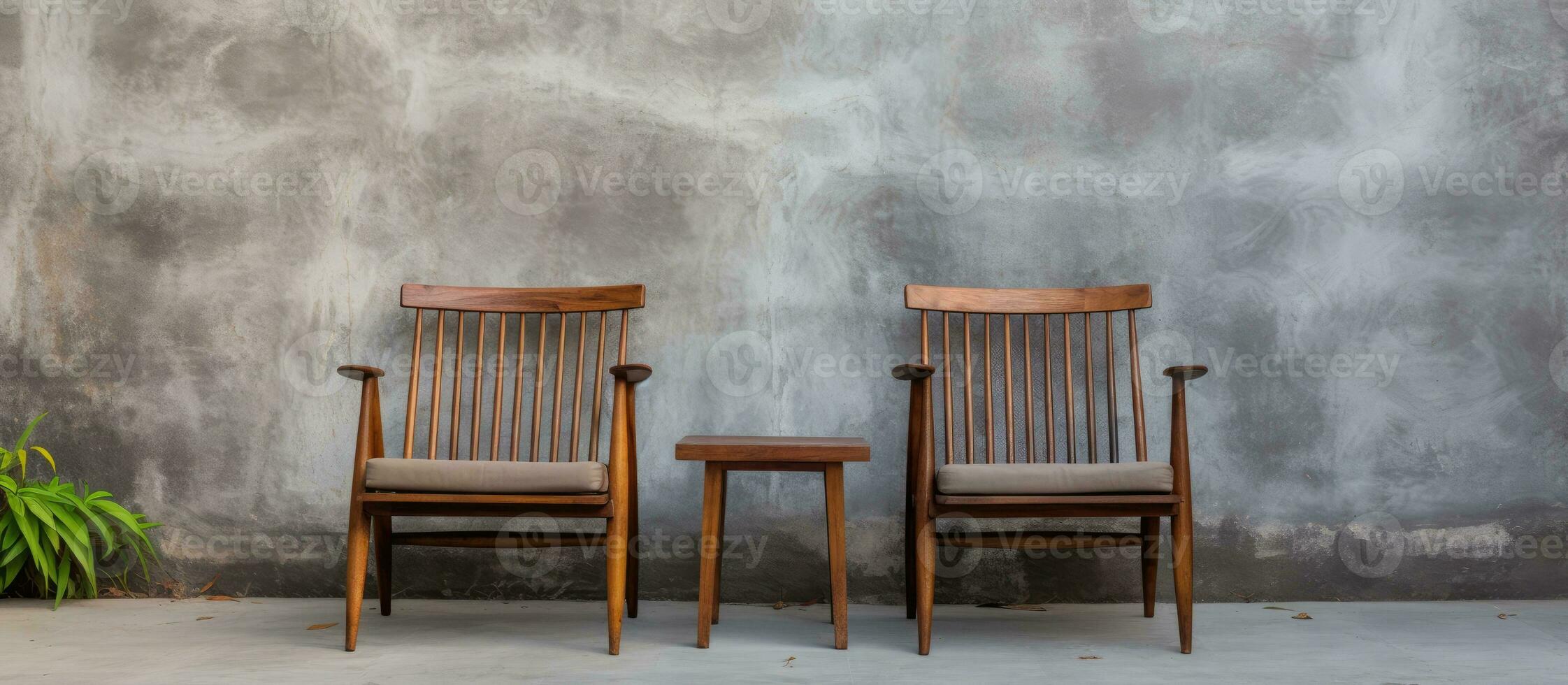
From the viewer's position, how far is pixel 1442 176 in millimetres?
2873

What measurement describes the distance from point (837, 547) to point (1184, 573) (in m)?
0.77

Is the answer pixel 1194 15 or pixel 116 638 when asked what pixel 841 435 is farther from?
pixel 116 638

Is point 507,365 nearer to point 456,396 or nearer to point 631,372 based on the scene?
point 456,396

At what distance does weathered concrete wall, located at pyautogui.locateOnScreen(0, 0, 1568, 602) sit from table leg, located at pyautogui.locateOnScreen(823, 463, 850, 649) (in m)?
0.60

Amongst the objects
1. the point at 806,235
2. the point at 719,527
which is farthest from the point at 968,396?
the point at 719,527

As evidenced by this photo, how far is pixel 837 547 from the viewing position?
2180 millimetres

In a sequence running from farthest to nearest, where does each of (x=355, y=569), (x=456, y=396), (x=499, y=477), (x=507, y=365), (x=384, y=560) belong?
(x=507, y=365) < (x=456, y=396) < (x=384, y=560) < (x=355, y=569) < (x=499, y=477)

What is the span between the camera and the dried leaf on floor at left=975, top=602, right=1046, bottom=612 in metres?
2.70

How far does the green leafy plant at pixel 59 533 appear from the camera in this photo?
2.60 metres

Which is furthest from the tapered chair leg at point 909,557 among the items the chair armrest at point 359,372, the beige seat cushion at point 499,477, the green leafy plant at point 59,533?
the green leafy plant at point 59,533

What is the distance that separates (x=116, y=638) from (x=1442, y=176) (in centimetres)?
372

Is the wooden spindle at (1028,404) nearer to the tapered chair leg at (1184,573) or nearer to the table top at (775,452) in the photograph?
the tapered chair leg at (1184,573)

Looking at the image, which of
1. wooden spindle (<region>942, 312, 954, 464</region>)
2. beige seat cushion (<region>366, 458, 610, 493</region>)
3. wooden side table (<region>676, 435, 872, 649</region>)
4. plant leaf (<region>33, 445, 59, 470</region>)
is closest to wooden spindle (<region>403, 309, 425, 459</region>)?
beige seat cushion (<region>366, 458, 610, 493</region>)

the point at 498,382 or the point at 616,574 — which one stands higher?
the point at 498,382
